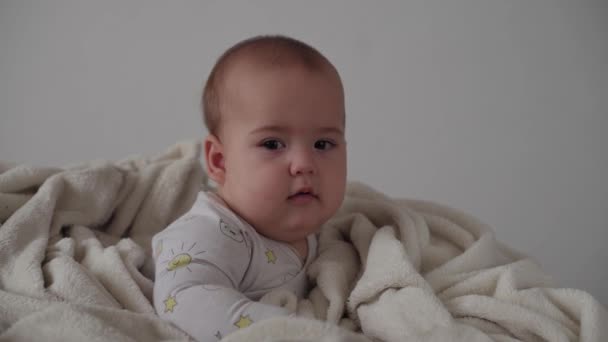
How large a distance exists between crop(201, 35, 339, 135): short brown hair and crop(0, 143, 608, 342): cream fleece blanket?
251 millimetres

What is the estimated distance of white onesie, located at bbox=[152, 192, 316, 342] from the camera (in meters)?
0.77

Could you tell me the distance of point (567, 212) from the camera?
163 centimetres

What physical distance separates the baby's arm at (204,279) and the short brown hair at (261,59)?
0.18m

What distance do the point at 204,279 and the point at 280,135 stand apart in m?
0.24

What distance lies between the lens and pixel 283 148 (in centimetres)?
92

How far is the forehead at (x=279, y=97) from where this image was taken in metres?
0.90

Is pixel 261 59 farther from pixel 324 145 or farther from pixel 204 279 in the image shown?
pixel 204 279

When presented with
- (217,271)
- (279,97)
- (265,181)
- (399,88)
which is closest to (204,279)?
(217,271)

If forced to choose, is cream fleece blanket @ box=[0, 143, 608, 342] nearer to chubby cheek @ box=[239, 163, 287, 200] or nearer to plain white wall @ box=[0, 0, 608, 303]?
chubby cheek @ box=[239, 163, 287, 200]

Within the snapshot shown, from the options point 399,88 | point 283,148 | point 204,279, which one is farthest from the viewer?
point 399,88

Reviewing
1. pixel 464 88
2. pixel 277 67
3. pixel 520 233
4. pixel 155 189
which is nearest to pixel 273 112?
pixel 277 67

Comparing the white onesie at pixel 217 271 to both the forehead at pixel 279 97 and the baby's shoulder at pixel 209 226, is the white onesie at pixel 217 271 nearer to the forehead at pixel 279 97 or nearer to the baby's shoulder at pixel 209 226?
the baby's shoulder at pixel 209 226

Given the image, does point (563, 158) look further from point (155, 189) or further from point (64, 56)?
point (64, 56)

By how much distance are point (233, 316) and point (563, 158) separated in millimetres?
1323
